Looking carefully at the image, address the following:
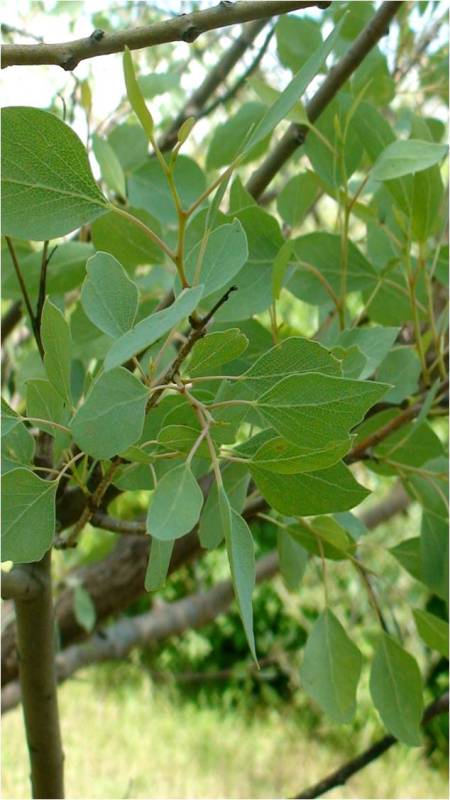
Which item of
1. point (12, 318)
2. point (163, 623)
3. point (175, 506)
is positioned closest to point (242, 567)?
point (175, 506)

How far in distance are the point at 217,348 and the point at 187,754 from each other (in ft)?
8.81

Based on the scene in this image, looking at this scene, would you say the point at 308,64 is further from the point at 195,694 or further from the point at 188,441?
the point at 195,694

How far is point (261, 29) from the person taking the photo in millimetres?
1041

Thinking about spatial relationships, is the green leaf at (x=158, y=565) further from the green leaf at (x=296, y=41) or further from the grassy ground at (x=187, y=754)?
the grassy ground at (x=187, y=754)

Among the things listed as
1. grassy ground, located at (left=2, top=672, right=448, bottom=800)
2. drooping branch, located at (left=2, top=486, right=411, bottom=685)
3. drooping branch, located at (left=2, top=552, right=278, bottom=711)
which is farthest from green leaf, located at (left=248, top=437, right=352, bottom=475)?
grassy ground, located at (left=2, top=672, right=448, bottom=800)

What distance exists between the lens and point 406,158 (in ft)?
1.47

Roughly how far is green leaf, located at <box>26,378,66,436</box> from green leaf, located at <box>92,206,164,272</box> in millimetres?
135

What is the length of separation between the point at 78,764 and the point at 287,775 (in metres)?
0.58

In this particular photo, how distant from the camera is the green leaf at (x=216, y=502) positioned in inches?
17.2

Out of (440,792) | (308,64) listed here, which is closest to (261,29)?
(308,64)

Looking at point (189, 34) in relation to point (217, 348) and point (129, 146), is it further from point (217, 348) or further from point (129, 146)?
point (129, 146)

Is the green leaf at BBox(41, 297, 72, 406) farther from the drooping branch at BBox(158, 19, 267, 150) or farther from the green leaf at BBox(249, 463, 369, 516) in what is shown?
the drooping branch at BBox(158, 19, 267, 150)

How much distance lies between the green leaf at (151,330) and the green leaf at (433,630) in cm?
30

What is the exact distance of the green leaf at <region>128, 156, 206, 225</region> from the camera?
573 mm
